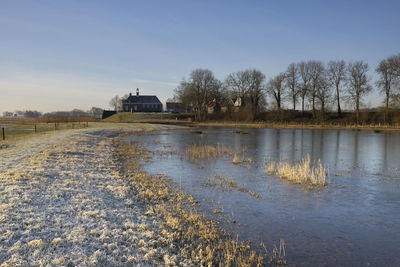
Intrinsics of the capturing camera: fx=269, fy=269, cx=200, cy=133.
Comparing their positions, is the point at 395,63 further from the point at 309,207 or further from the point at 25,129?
the point at 25,129

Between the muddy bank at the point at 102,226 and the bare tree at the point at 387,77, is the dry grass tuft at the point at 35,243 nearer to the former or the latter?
the muddy bank at the point at 102,226

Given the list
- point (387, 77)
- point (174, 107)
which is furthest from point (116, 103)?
point (387, 77)

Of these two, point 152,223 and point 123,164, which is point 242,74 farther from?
point 152,223

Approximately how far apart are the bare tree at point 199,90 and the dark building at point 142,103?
2550cm

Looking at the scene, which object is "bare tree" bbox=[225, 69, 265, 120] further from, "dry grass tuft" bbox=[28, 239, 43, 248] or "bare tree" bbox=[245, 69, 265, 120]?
A: "dry grass tuft" bbox=[28, 239, 43, 248]

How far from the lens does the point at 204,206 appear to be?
9.32 m

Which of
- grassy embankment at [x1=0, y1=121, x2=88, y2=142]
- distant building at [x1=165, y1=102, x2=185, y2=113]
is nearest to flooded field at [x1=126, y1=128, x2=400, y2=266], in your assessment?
grassy embankment at [x1=0, y1=121, x2=88, y2=142]

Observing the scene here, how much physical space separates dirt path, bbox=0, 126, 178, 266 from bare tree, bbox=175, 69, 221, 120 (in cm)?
6934

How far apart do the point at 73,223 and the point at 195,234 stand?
3.12 metres

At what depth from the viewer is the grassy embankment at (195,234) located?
232 inches

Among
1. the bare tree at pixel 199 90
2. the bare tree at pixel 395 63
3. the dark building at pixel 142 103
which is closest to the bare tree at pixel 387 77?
the bare tree at pixel 395 63

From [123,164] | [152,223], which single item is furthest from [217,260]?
[123,164]

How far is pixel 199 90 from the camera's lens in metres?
80.6

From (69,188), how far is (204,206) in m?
4.96
